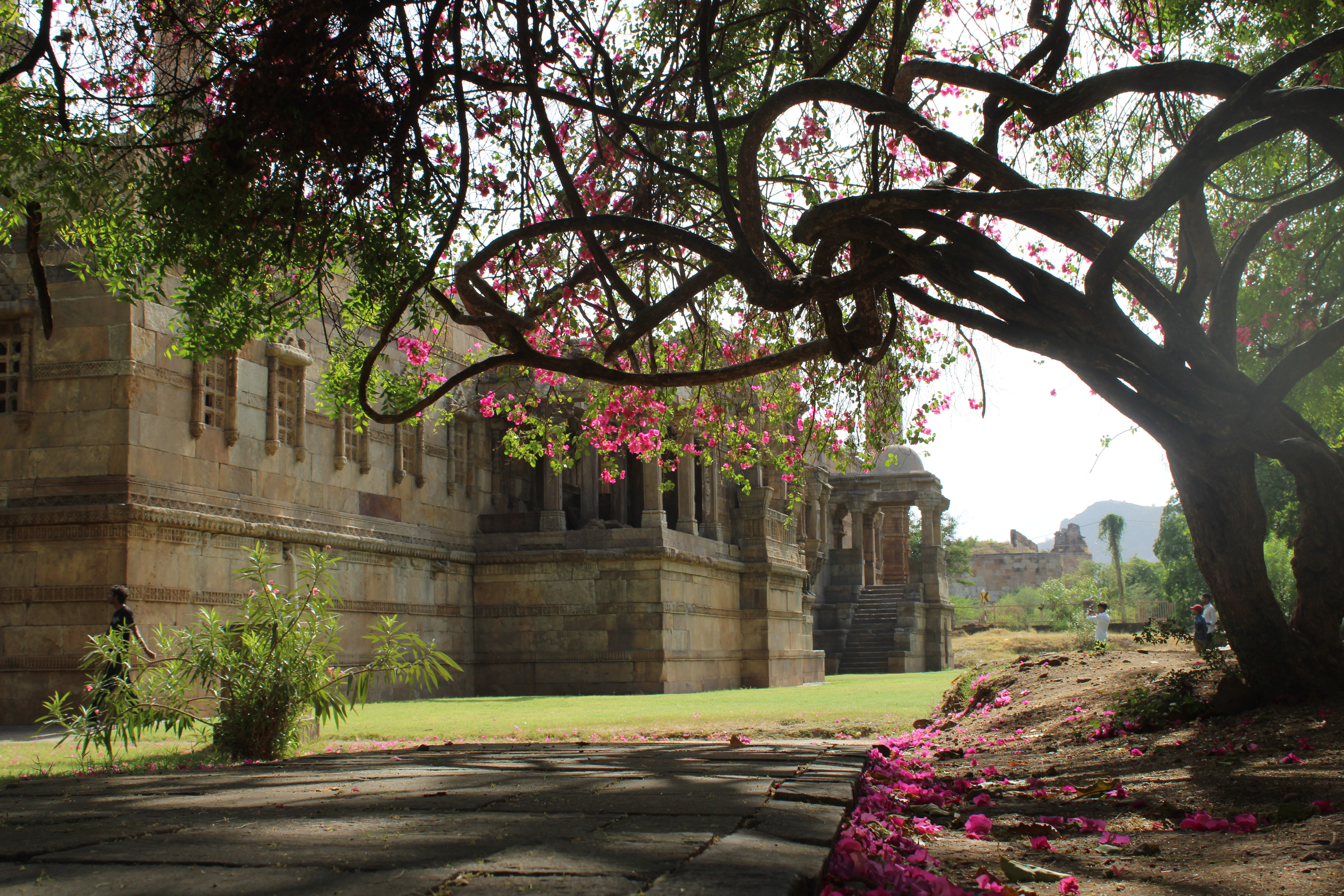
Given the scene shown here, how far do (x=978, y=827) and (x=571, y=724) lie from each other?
258 inches

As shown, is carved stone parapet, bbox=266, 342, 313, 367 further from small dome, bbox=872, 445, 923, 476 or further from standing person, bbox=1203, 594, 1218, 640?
small dome, bbox=872, 445, 923, 476

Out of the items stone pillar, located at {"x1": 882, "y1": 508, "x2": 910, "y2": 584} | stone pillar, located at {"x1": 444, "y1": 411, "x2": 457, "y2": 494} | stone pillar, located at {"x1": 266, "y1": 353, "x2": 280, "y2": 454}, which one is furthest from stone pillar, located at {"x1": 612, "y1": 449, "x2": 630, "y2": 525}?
stone pillar, located at {"x1": 882, "y1": 508, "x2": 910, "y2": 584}

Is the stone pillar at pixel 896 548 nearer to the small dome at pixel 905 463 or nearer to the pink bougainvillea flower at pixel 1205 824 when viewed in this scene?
the small dome at pixel 905 463

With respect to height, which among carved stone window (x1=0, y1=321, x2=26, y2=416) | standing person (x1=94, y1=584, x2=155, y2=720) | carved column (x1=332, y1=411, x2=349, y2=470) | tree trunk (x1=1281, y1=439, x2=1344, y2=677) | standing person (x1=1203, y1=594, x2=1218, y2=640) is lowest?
standing person (x1=1203, y1=594, x2=1218, y2=640)

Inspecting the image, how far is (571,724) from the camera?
10883 mm

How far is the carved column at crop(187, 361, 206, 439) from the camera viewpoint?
14000 mm

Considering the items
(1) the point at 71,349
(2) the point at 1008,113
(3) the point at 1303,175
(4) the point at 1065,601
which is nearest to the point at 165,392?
(1) the point at 71,349

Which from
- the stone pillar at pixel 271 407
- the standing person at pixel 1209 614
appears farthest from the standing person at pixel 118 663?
the standing person at pixel 1209 614

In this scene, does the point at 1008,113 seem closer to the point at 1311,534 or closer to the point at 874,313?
the point at 874,313

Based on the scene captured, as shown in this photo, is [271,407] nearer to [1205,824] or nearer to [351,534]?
[351,534]

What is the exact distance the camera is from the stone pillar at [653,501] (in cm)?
1944

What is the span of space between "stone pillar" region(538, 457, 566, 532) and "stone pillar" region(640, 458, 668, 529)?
1586mm

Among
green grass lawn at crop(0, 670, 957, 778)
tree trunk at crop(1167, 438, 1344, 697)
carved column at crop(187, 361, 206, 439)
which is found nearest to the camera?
tree trunk at crop(1167, 438, 1344, 697)

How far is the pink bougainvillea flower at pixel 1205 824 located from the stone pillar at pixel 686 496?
16.4m
